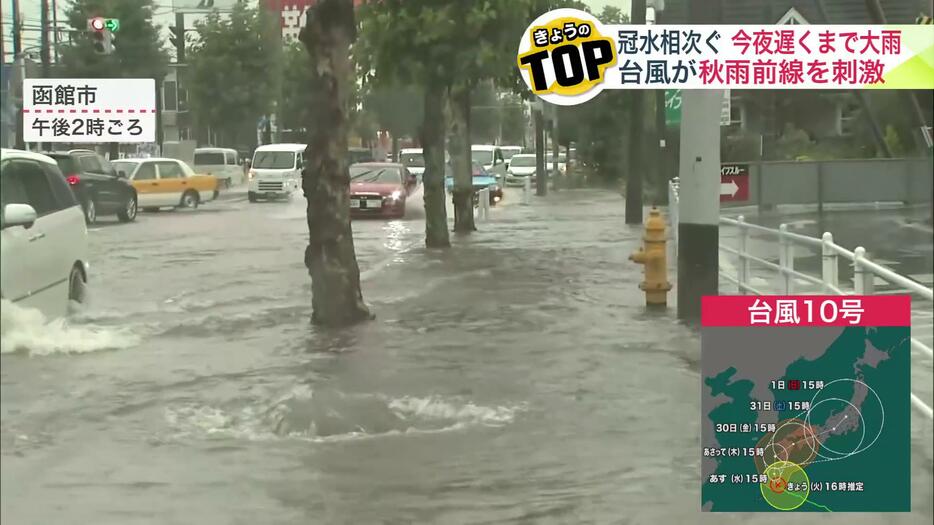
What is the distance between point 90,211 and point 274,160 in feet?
4.57

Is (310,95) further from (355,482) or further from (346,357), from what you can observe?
(355,482)

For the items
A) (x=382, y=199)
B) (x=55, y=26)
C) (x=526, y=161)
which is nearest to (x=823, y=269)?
(x=526, y=161)

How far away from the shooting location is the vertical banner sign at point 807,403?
3094 mm

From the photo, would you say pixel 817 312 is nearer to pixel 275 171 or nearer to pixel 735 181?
pixel 735 181

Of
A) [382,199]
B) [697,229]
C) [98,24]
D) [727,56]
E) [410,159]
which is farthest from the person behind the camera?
[382,199]

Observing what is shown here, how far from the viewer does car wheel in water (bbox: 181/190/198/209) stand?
13.6 feet

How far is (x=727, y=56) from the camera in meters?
3.05

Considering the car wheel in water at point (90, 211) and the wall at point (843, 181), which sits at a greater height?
the wall at point (843, 181)

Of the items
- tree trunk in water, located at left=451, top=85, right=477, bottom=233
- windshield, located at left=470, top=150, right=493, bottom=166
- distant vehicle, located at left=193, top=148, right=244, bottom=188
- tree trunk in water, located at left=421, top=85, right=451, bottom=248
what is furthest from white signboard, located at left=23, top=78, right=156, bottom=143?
tree trunk in water, located at left=451, top=85, right=477, bottom=233

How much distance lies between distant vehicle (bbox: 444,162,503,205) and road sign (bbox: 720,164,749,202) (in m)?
8.04

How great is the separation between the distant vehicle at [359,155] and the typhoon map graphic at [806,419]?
8.46ft

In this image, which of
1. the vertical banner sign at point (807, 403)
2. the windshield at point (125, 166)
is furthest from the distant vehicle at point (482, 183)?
the vertical banner sign at point (807, 403)

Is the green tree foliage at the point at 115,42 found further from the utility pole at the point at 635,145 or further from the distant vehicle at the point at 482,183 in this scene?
the distant vehicle at the point at 482,183

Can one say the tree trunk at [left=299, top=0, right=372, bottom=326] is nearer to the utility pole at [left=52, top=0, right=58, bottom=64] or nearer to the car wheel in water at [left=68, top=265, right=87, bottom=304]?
the utility pole at [left=52, top=0, right=58, bottom=64]
